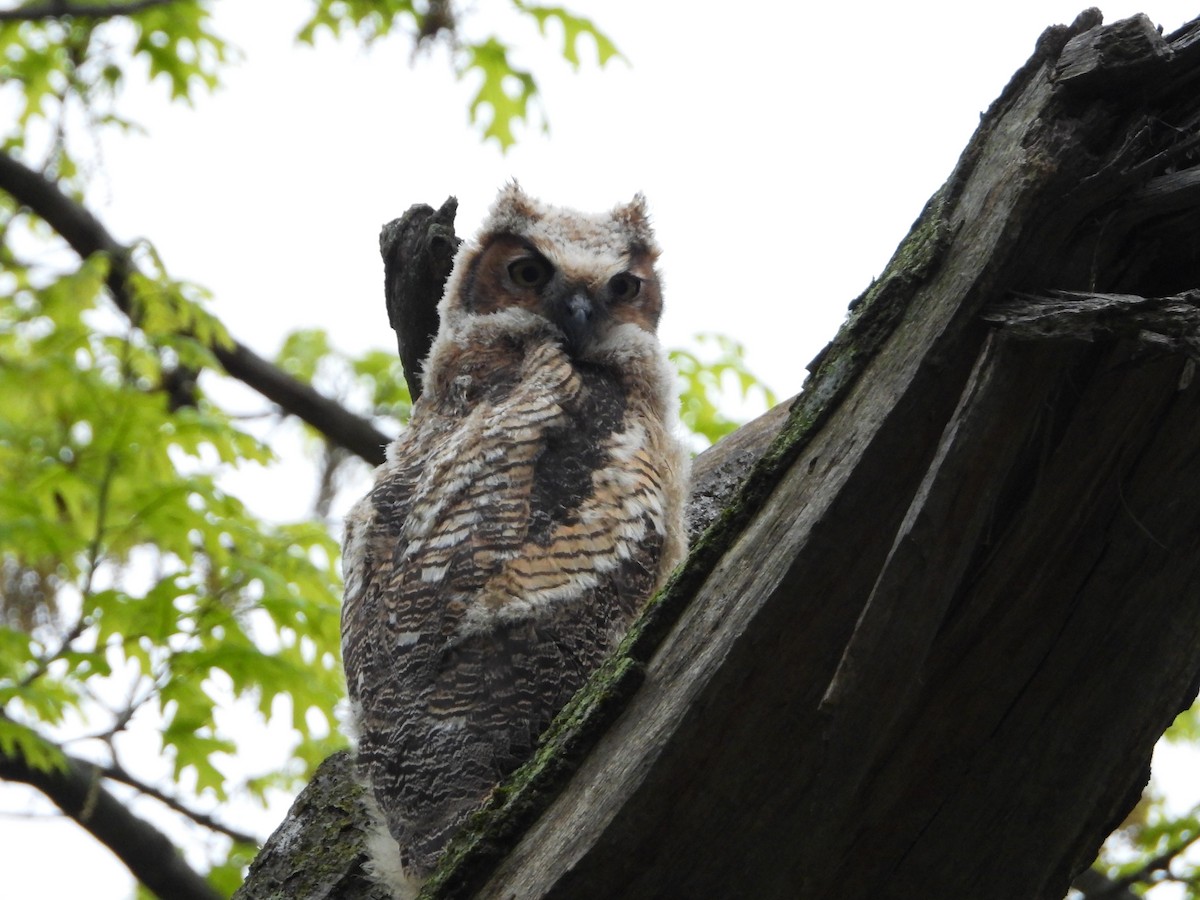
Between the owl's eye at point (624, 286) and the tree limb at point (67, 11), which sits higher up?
the tree limb at point (67, 11)

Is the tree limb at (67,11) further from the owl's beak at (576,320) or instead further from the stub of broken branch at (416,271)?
the owl's beak at (576,320)

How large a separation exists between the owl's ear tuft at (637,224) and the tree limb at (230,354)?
2.31 meters

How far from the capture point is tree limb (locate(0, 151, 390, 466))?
5883 millimetres

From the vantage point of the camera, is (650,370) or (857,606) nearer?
(857,606)

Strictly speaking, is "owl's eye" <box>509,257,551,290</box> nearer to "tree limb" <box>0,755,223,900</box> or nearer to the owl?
the owl

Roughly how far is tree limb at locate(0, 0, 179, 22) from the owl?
2.93m

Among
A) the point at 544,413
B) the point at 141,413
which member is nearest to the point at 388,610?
the point at 544,413

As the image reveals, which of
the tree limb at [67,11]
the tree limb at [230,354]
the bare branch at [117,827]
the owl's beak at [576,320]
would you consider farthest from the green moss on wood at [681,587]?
the tree limb at [67,11]

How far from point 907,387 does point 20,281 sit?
6.12 meters

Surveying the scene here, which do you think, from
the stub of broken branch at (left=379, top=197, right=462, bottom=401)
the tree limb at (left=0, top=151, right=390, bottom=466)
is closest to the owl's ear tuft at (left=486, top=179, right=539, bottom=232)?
the stub of broken branch at (left=379, top=197, right=462, bottom=401)

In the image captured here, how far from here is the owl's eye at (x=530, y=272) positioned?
142 inches

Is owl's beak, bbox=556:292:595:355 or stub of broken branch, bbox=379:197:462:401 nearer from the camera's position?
owl's beak, bbox=556:292:595:355

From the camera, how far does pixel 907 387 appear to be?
1.85 meters

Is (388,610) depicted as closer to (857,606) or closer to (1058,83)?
(857,606)
